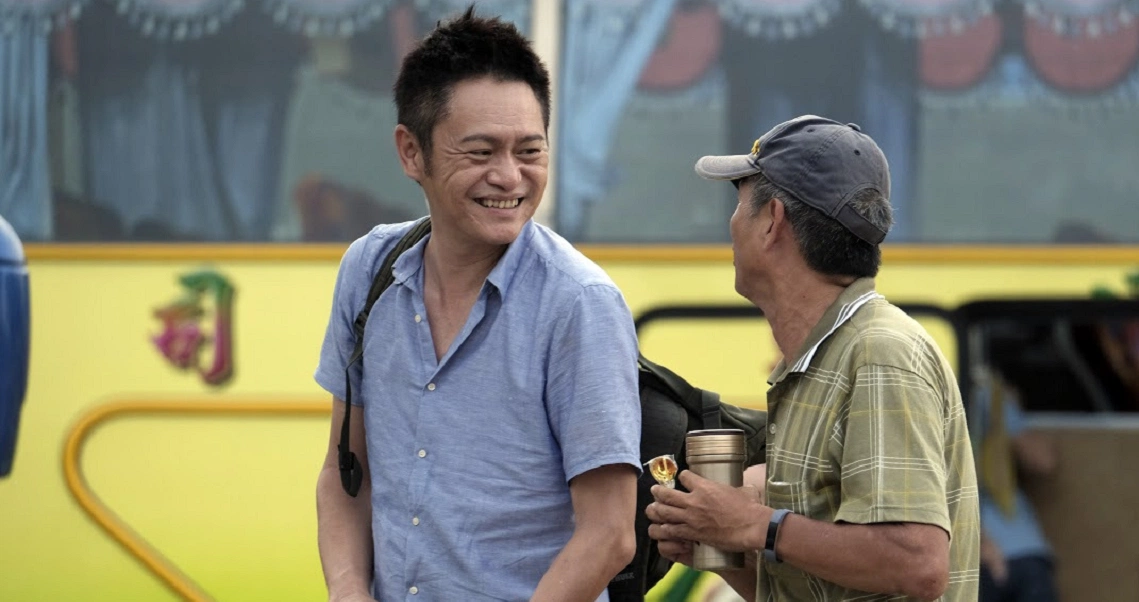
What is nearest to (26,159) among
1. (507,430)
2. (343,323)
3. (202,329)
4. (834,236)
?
(202,329)

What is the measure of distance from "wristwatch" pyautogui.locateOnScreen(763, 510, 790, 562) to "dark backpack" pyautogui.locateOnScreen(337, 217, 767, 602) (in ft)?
0.89

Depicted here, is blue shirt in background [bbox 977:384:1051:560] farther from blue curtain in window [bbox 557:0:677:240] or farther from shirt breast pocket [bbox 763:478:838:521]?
shirt breast pocket [bbox 763:478:838:521]

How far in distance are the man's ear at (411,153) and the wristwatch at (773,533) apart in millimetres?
690

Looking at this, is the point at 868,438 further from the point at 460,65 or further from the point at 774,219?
the point at 460,65

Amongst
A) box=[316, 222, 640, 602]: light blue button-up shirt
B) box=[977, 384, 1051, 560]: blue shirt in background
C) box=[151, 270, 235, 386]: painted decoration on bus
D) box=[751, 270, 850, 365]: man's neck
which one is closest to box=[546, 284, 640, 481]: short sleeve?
box=[316, 222, 640, 602]: light blue button-up shirt

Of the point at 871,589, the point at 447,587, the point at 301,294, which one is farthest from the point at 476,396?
the point at 301,294

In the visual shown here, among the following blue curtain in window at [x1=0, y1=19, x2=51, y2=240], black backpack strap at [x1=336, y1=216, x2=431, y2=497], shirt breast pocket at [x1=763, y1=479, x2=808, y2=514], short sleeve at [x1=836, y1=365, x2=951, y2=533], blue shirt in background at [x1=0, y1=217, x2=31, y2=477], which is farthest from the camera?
blue curtain in window at [x1=0, y1=19, x2=51, y2=240]

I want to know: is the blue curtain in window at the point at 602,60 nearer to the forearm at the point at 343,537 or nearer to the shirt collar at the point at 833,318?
the forearm at the point at 343,537

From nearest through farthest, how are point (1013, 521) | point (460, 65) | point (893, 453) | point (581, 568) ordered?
point (893, 453) → point (581, 568) → point (460, 65) → point (1013, 521)

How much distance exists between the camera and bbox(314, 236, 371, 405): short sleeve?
2209 millimetres

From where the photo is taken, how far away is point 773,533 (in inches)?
75.3

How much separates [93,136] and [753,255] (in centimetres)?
283

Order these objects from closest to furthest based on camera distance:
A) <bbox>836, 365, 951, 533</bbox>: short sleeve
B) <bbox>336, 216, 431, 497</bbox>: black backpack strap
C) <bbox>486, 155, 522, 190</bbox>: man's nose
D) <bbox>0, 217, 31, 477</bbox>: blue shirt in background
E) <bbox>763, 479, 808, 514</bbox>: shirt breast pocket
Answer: <bbox>836, 365, 951, 533</bbox>: short sleeve, <bbox>763, 479, 808, 514</bbox>: shirt breast pocket, <bbox>486, 155, 522, 190</bbox>: man's nose, <bbox>336, 216, 431, 497</bbox>: black backpack strap, <bbox>0, 217, 31, 477</bbox>: blue shirt in background

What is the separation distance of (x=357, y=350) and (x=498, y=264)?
0.84 ft
